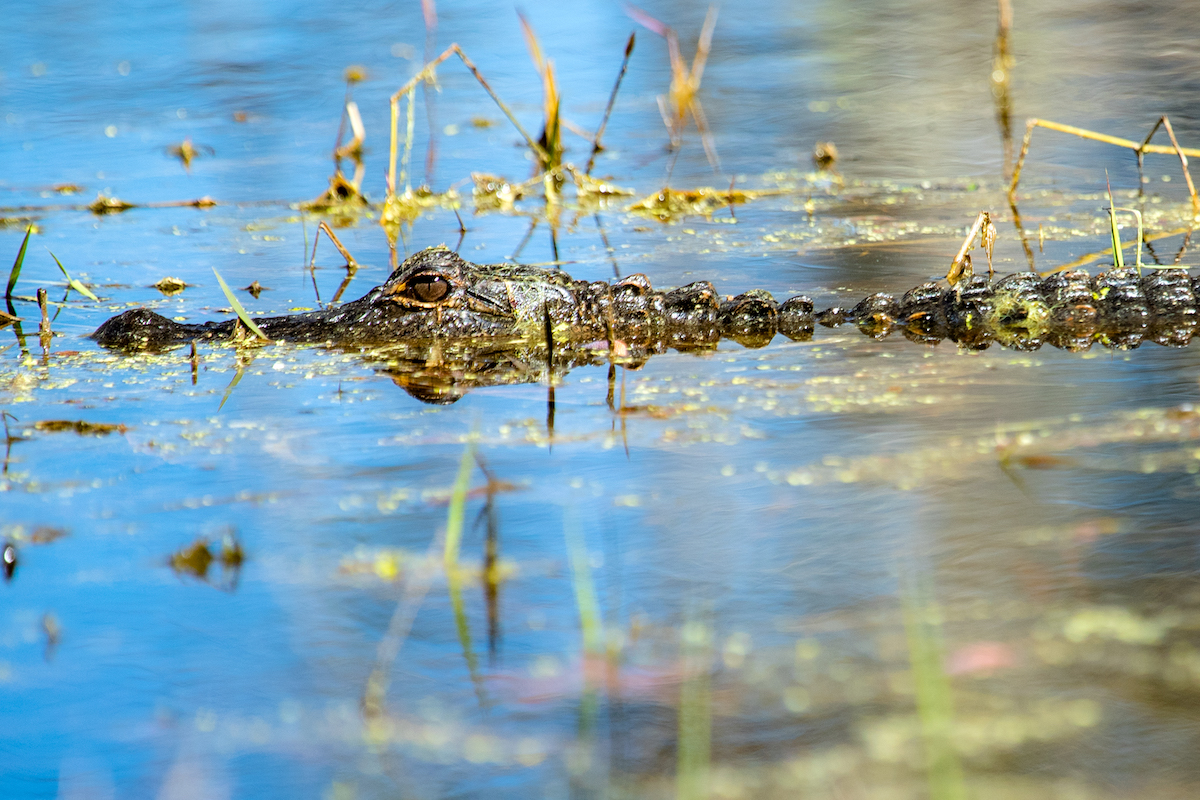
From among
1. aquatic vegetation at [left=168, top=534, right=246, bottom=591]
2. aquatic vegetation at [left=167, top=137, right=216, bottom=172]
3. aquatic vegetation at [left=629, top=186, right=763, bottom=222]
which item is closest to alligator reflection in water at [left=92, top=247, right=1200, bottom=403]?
aquatic vegetation at [left=168, top=534, right=246, bottom=591]

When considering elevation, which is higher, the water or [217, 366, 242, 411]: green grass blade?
[217, 366, 242, 411]: green grass blade

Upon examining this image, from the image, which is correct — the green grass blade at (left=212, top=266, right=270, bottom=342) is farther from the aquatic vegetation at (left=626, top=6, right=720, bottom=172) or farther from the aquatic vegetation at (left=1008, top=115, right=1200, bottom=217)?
the aquatic vegetation at (left=626, top=6, right=720, bottom=172)

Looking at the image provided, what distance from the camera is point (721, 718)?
7.07 feet

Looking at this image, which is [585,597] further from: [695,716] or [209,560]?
[209,560]

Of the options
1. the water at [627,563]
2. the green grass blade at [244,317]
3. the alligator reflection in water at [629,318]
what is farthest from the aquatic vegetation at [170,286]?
the green grass blade at [244,317]

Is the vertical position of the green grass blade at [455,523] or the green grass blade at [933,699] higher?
the green grass blade at [455,523]

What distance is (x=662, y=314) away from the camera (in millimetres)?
5172

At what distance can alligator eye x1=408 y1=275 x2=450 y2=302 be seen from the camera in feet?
17.0

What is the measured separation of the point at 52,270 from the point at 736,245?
363cm

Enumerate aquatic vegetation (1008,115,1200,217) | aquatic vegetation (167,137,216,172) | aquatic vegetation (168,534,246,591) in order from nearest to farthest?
Result: 1. aquatic vegetation (168,534,246,591)
2. aquatic vegetation (1008,115,1200,217)
3. aquatic vegetation (167,137,216,172)

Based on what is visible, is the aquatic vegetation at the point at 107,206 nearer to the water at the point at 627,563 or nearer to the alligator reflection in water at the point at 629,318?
the water at the point at 627,563

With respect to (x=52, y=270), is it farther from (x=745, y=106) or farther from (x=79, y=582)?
(x=745, y=106)

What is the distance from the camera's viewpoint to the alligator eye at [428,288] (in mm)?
5191

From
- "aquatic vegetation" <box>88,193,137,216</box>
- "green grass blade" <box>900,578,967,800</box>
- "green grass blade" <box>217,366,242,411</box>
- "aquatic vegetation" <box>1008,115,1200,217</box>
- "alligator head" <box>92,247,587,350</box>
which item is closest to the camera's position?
"green grass blade" <box>900,578,967,800</box>
